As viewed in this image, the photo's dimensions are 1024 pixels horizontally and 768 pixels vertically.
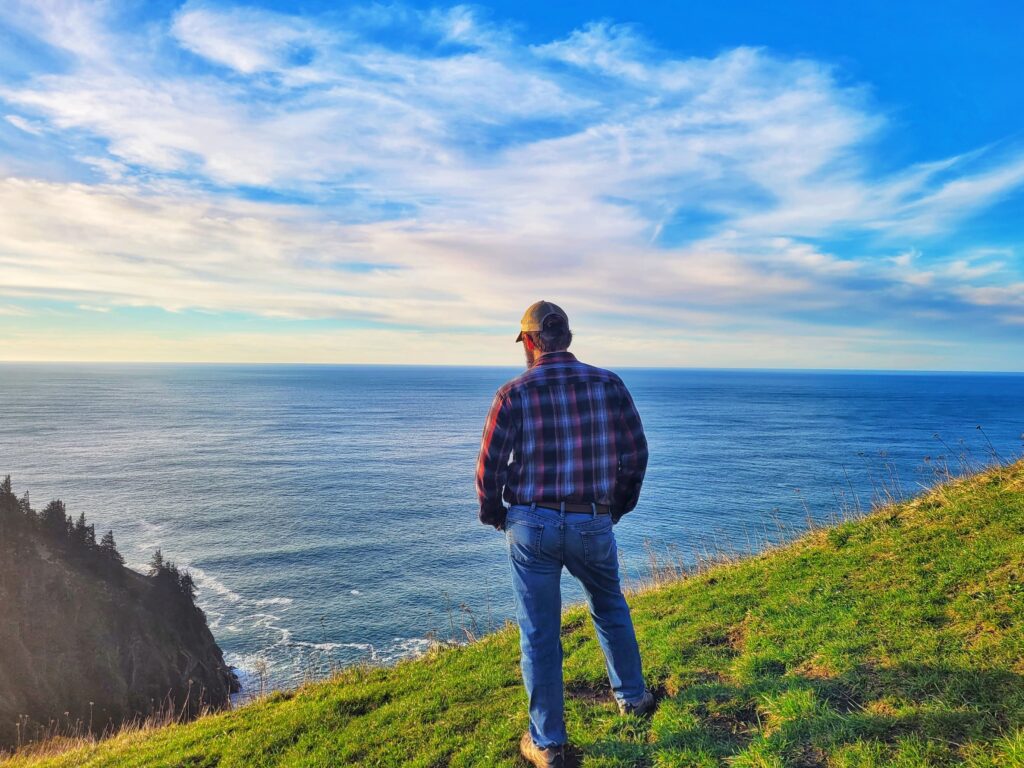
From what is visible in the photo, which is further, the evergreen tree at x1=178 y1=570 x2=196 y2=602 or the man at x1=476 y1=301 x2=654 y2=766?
the evergreen tree at x1=178 y1=570 x2=196 y2=602

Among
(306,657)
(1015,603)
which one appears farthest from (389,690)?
(306,657)

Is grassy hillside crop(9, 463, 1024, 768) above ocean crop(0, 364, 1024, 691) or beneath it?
above

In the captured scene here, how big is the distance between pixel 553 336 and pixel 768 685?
3.73 meters

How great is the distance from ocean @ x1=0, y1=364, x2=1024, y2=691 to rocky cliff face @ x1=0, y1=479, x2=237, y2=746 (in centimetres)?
216

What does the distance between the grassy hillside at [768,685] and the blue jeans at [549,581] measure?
620mm

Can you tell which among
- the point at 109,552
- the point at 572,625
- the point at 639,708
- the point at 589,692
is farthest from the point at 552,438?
the point at 109,552

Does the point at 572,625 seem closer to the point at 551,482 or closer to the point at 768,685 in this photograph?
the point at 768,685

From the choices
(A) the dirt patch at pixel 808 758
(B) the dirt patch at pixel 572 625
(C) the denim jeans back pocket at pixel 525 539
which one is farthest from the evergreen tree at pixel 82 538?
(A) the dirt patch at pixel 808 758

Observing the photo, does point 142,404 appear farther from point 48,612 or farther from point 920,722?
point 920,722

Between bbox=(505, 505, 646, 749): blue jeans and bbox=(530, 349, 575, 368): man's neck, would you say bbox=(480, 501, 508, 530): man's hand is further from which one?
bbox=(530, 349, 575, 368): man's neck

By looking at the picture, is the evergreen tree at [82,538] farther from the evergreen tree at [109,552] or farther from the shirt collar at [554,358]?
the shirt collar at [554,358]

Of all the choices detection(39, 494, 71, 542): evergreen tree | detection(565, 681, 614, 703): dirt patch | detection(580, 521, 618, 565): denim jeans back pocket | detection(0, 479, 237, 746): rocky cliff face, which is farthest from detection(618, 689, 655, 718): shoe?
detection(39, 494, 71, 542): evergreen tree

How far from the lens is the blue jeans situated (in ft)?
13.3

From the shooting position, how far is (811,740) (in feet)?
13.4
